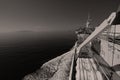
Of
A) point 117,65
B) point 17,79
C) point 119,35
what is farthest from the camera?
point 17,79

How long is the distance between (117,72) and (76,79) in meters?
4.77

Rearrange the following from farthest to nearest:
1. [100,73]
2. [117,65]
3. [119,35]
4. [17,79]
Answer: [17,79] → [119,35] → [117,65] → [100,73]

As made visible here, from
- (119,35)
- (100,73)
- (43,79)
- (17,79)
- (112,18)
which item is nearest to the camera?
(112,18)

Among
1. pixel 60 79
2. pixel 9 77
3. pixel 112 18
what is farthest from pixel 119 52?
pixel 9 77

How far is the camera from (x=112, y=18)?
1123 cm

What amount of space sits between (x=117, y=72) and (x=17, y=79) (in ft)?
77.1

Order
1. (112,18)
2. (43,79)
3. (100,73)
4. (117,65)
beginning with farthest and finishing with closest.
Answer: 1. (43,79)
2. (117,65)
3. (100,73)
4. (112,18)

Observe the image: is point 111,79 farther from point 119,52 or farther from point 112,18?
point 112,18

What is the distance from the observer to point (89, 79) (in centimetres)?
1141

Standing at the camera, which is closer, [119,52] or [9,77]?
[119,52]

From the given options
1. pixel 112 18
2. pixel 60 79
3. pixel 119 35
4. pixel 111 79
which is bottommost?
pixel 60 79

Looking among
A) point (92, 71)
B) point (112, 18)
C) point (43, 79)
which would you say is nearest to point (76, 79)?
point (92, 71)

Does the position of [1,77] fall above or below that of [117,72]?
below

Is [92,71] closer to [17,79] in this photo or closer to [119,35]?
[119,35]
